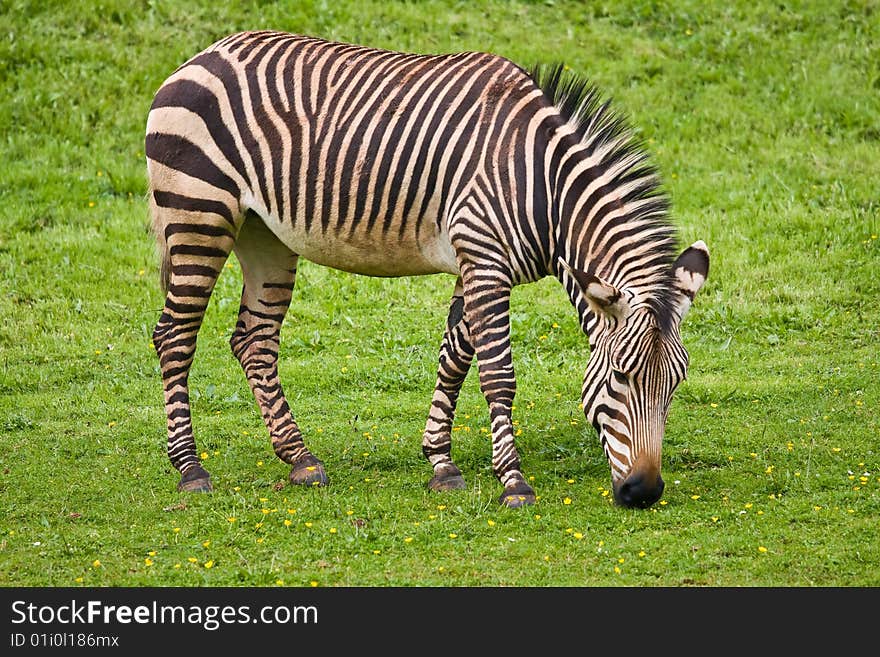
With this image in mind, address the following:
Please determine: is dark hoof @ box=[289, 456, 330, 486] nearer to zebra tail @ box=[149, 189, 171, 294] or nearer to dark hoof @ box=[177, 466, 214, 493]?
dark hoof @ box=[177, 466, 214, 493]

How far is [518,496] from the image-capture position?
7.91 meters

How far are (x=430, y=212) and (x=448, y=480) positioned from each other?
76.4 inches

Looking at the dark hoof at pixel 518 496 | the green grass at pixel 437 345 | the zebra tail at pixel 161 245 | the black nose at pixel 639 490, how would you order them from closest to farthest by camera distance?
the green grass at pixel 437 345 → the black nose at pixel 639 490 → the dark hoof at pixel 518 496 → the zebra tail at pixel 161 245

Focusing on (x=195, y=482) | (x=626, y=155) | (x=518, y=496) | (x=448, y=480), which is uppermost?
(x=626, y=155)

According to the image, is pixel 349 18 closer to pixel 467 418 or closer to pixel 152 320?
pixel 152 320

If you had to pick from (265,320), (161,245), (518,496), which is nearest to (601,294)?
(518,496)

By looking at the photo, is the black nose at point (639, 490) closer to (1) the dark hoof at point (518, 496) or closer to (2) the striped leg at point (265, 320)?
(1) the dark hoof at point (518, 496)

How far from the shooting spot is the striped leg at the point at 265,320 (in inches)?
355

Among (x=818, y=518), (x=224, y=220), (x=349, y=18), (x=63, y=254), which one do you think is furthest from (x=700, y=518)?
(x=349, y=18)

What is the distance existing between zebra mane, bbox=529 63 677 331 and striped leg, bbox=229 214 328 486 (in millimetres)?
2508

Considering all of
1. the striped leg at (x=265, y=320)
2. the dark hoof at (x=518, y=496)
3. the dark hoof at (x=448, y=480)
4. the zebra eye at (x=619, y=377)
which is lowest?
the dark hoof at (x=518, y=496)

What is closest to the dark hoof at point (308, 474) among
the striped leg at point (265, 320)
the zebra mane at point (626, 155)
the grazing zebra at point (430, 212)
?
the grazing zebra at point (430, 212)

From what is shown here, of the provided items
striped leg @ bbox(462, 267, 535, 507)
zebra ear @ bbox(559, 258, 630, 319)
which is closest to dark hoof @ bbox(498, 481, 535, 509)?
striped leg @ bbox(462, 267, 535, 507)

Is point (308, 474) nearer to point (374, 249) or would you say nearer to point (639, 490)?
point (374, 249)
